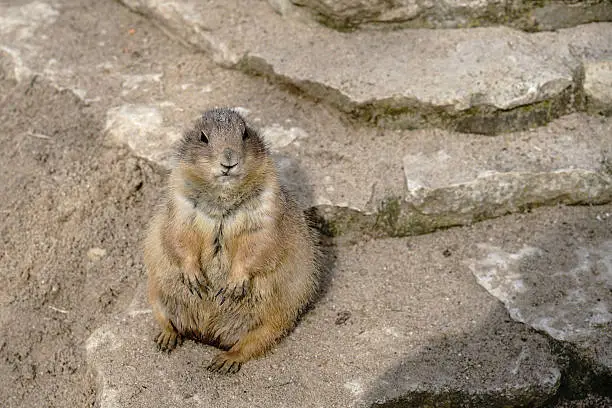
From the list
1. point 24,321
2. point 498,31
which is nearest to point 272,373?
point 24,321

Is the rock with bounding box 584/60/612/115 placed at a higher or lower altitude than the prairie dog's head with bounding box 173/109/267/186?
lower

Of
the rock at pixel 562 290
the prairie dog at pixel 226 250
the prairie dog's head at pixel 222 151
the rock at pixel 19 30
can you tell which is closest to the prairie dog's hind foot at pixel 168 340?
the prairie dog at pixel 226 250

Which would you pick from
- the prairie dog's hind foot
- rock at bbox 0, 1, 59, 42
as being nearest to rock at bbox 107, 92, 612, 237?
the prairie dog's hind foot

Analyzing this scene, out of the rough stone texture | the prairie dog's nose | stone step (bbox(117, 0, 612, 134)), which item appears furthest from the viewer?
the rough stone texture

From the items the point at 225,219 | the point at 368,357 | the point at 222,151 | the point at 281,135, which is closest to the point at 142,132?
the point at 281,135

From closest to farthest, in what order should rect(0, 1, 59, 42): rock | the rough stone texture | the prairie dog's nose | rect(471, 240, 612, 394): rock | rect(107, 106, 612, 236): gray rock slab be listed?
1. the prairie dog's nose
2. rect(471, 240, 612, 394): rock
3. rect(107, 106, 612, 236): gray rock slab
4. the rough stone texture
5. rect(0, 1, 59, 42): rock

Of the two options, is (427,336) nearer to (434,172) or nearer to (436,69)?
(434,172)

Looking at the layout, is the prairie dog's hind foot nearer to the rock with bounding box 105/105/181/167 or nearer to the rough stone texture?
the rock with bounding box 105/105/181/167
